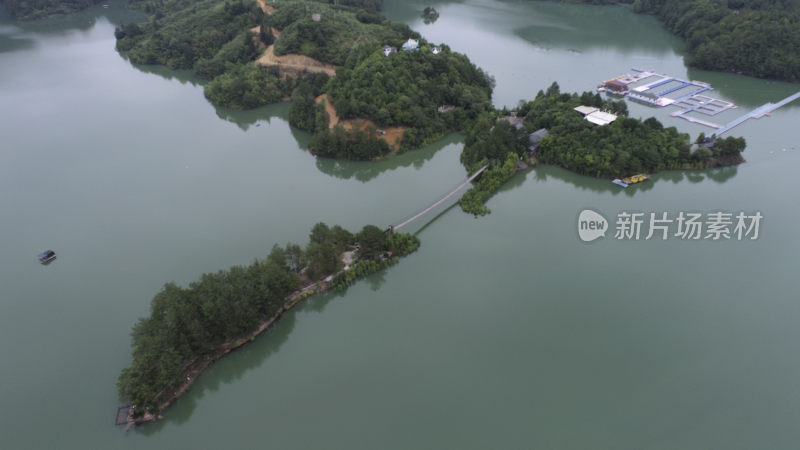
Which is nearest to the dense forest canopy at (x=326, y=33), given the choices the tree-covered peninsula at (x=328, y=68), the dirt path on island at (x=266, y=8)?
the tree-covered peninsula at (x=328, y=68)

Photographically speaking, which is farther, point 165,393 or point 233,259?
point 233,259

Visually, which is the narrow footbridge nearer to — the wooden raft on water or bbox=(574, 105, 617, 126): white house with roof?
bbox=(574, 105, 617, 126): white house with roof

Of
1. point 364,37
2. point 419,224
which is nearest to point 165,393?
point 419,224

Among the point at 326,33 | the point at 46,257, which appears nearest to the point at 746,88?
the point at 326,33

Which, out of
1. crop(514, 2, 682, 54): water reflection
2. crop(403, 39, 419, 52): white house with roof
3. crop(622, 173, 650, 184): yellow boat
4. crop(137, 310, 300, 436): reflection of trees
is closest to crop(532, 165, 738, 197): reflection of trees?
crop(622, 173, 650, 184): yellow boat

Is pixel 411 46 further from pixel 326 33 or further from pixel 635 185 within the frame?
pixel 635 185

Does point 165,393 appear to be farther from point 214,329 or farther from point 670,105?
point 670,105

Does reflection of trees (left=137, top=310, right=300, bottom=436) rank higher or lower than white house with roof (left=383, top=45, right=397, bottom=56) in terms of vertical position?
lower

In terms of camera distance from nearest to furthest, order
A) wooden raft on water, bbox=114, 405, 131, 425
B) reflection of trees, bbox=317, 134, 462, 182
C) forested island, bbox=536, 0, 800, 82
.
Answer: wooden raft on water, bbox=114, 405, 131, 425 < reflection of trees, bbox=317, 134, 462, 182 < forested island, bbox=536, 0, 800, 82
